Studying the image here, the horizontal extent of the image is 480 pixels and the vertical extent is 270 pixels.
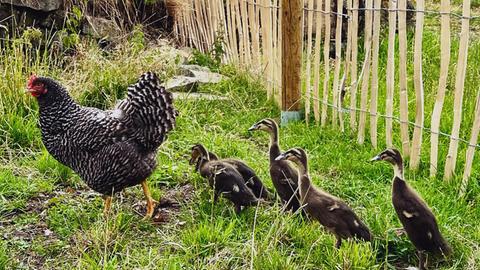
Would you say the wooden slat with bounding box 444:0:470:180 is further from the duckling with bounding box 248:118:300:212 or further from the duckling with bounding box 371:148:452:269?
the duckling with bounding box 248:118:300:212

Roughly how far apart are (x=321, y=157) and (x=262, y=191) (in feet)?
3.46

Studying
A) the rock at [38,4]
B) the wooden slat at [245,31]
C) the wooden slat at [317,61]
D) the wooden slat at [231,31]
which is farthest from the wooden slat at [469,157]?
the rock at [38,4]

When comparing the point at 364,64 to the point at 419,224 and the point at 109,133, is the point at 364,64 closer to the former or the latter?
the point at 419,224

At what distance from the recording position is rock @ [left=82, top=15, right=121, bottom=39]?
10336 millimetres

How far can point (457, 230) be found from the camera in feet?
14.3

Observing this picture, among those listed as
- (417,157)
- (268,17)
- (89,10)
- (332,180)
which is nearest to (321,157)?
(332,180)

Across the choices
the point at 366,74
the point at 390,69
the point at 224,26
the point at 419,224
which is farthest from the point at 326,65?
the point at 224,26

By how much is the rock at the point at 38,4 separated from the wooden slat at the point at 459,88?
6.81m

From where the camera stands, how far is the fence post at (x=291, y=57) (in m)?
6.80

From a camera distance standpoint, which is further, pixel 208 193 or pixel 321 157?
pixel 321 157

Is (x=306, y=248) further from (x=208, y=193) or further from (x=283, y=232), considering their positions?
(x=208, y=193)

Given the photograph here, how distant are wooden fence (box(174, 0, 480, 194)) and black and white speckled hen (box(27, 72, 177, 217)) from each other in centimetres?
207

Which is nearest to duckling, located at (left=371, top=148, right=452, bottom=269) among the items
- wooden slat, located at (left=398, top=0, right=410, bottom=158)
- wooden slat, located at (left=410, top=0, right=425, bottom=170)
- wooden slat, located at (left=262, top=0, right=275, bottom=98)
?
wooden slat, located at (left=410, top=0, right=425, bottom=170)

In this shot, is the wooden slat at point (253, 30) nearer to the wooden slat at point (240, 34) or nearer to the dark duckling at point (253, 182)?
the wooden slat at point (240, 34)
